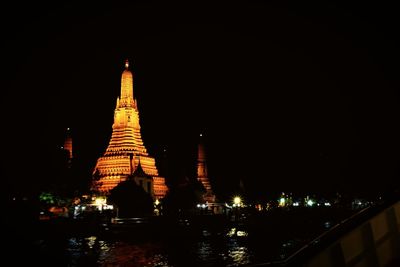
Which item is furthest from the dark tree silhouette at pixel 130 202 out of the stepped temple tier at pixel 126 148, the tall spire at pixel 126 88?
the tall spire at pixel 126 88

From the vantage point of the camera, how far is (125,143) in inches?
3290

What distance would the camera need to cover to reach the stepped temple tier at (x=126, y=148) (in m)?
79.2

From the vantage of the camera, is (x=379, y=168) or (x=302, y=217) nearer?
(x=302, y=217)

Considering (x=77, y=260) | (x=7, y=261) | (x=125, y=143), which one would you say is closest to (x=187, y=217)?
(x=77, y=260)

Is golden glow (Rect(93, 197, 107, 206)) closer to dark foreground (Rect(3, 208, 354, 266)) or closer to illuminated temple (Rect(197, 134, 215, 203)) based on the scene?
illuminated temple (Rect(197, 134, 215, 203))

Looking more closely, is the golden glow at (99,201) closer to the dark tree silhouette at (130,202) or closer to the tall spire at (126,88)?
the dark tree silhouette at (130,202)

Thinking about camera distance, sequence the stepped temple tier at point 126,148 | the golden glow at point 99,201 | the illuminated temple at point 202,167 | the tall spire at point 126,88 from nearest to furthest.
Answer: the golden glow at point 99,201, the stepped temple tier at point 126,148, the tall spire at point 126,88, the illuminated temple at point 202,167

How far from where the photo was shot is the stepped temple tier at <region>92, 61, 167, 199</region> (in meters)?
79.2

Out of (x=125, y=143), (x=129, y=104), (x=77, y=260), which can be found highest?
(x=129, y=104)

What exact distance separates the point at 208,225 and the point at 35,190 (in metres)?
12.0

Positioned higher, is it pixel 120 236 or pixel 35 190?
pixel 35 190

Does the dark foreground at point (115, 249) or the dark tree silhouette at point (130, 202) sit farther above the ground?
the dark tree silhouette at point (130, 202)

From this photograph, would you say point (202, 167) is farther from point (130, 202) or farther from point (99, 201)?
point (130, 202)

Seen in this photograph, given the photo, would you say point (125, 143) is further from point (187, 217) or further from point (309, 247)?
point (309, 247)
